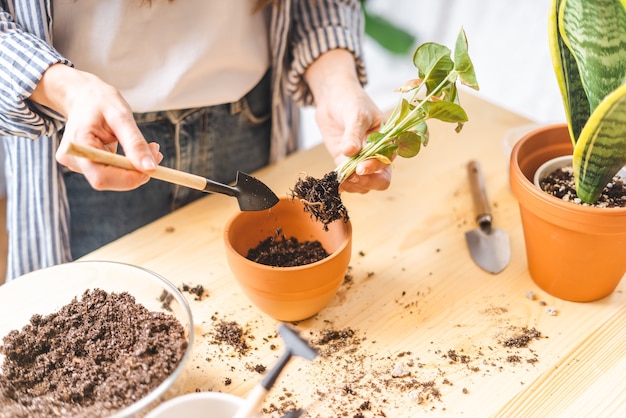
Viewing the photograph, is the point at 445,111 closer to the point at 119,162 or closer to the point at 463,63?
the point at 463,63

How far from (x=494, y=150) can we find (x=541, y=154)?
29cm

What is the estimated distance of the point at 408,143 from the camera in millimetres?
853

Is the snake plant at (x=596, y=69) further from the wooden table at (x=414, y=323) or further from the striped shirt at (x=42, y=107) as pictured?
→ the striped shirt at (x=42, y=107)

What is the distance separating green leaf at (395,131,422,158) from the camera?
85 centimetres

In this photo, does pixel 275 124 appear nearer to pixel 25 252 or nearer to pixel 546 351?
pixel 25 252

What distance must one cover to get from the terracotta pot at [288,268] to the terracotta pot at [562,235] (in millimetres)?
272

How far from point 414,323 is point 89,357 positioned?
0.45 metres

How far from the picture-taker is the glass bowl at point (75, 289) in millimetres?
792

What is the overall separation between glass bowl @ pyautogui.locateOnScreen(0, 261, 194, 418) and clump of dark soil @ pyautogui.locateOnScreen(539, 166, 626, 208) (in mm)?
561

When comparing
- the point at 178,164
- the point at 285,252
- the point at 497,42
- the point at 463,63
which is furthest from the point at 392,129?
the point at 497,42

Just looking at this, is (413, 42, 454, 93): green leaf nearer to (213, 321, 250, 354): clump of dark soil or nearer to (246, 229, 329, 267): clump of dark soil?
(246, 229, 329, 267): clump of dark soil

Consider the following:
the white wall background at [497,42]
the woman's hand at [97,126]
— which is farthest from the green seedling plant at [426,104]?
the white wall background at [497,42]

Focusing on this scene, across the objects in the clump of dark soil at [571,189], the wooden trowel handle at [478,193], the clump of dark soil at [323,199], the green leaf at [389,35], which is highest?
the clump of dark soil at [323,199]

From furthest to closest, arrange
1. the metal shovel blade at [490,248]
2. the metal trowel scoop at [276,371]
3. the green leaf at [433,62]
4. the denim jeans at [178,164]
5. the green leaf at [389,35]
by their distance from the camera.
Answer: the green leaf at [389,35], the denim jeans at [178,164], the metal shovel blade at [490,248], the green leaf at [433,62], the metal trowel scoop at [276,371]
